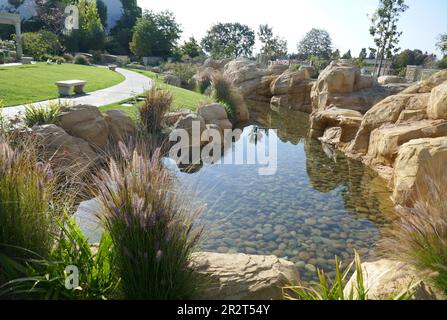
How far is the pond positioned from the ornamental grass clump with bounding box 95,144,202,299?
53 cm

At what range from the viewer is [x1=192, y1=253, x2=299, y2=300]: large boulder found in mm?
2521

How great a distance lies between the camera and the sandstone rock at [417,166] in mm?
5242

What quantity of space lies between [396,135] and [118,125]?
5.95 meters

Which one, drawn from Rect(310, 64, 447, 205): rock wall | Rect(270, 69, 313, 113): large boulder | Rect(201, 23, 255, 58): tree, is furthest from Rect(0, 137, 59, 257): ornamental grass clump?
Rect(201, 23, 255, 58): tree

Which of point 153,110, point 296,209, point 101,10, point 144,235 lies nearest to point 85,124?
point 153,110

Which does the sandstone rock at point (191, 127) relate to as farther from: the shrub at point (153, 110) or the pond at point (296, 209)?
the pond at point (296, 209)

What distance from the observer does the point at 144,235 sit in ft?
6.53

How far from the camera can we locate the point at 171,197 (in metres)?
2.15

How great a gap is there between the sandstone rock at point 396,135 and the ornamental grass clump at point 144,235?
6346 mm

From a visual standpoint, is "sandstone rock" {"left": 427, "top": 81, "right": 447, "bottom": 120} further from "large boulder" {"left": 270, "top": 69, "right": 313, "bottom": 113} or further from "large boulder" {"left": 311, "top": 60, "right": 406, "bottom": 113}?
"large boulder" {"left": 270, "top": 69, "right": 313, "bottom": 113}

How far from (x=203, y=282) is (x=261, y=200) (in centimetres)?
352

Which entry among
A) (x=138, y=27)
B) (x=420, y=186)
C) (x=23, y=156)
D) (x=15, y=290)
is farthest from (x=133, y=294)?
(x=138, y=27)

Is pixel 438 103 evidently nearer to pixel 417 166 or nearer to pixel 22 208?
pixel 417 166
